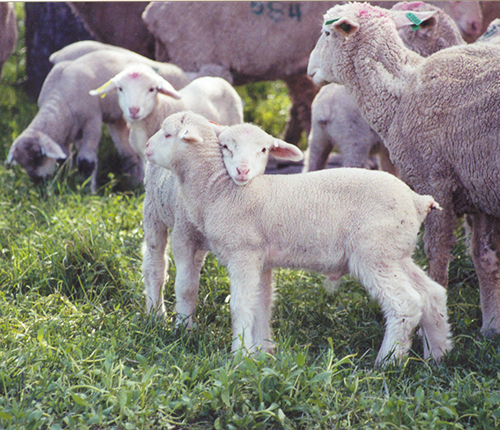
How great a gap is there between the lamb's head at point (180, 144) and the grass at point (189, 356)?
2.83ft

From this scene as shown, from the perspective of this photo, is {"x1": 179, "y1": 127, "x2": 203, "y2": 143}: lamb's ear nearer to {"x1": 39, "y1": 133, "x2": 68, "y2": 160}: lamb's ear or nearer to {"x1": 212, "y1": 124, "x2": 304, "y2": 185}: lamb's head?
{"x1": 212, "y1": 124, "x2": 304, "y2": 185}: lamb's head

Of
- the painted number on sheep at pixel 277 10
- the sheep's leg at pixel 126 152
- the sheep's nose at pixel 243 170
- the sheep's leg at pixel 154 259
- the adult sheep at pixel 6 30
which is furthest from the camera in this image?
the painted number on sheep at pixel 277 10

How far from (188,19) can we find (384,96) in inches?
142

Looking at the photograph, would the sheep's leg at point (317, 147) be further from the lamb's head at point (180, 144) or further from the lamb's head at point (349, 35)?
the lamb's head at point (180, 144)

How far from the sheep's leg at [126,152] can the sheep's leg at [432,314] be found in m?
3.47

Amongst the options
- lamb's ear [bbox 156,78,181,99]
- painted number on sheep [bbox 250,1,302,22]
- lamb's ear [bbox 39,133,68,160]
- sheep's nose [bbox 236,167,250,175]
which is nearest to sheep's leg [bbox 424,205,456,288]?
sheep's nose [bbox 236,167,250,175]

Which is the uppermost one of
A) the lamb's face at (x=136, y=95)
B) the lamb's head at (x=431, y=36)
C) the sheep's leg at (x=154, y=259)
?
the lamb's head at (x=431, y=36)

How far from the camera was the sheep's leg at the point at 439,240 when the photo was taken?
359 cm

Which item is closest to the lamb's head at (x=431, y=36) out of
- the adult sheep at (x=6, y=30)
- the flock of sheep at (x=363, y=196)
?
the flock of sheep at (x=363, y=196)

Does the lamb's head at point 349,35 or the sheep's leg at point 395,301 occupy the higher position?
the lamb's head at point 349,35

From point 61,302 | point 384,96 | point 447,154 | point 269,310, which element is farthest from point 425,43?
point 61,302

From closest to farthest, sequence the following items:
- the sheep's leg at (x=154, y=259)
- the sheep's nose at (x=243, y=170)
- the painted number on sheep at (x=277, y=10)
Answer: the sheep's nose at (x=243, y=170) → the sheep's leg at (x=154, y=259) → the painted number on sheep at (x=277, y=10)

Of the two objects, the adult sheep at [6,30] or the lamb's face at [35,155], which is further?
the adult sheep at [6,30]

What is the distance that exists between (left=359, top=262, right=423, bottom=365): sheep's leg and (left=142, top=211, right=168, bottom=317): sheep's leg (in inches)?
50.1
